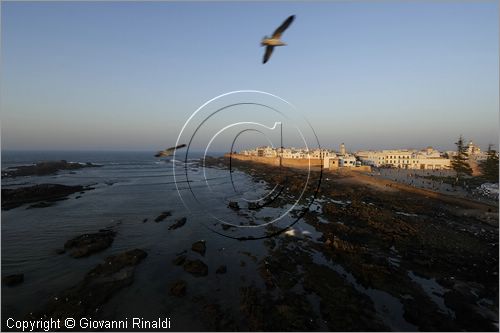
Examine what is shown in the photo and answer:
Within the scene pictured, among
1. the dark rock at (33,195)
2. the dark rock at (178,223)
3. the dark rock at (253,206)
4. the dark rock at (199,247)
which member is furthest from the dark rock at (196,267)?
the dark rock at (33,195)

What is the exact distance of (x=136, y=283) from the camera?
14.5 m

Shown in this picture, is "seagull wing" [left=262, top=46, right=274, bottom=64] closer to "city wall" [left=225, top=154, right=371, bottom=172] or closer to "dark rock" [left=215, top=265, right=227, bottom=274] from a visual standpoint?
"dark rock" [left=215, top=265, right=227, bottom=274]

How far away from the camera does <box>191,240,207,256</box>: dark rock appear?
743 inches

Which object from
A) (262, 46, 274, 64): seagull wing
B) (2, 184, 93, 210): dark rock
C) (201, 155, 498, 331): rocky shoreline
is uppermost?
(262, 46, 274, 64): seagull wing

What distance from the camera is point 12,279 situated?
47.2 feet

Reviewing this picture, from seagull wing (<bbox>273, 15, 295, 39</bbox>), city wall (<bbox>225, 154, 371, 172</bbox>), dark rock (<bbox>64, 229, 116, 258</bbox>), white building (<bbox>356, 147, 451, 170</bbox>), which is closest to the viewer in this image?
seagull wing (<bbox>273, 15, 295, 39</bbox>)

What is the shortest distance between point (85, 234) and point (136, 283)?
10060mm

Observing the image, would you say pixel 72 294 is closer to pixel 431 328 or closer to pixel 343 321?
pixel 343 321

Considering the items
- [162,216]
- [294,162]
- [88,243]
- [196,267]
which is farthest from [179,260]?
[294,162]

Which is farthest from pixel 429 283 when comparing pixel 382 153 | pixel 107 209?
pixel 382 153

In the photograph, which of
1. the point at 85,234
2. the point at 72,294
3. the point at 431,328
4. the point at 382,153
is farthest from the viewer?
the point at 382,153

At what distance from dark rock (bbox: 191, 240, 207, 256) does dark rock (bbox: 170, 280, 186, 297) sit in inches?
173

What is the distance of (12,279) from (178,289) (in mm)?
9222

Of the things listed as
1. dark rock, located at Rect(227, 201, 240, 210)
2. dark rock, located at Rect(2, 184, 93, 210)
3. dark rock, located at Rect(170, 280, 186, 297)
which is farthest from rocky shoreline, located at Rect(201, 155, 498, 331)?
dark rock, located at Rect(2, 184, 93, 210)
